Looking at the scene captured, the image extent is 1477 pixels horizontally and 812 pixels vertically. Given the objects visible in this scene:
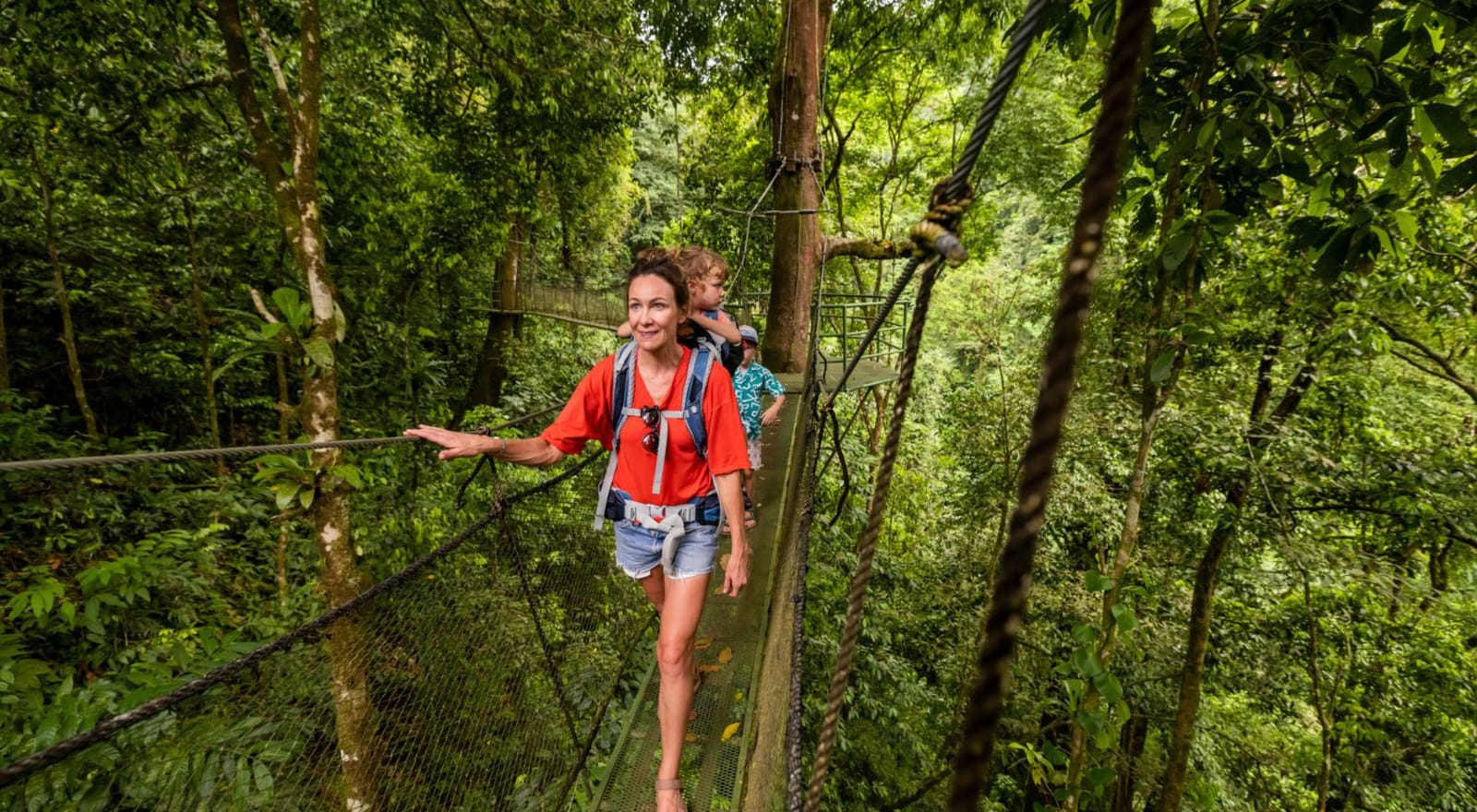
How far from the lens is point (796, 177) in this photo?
14.5 feet

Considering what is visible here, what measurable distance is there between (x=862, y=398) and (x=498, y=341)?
15.5ft

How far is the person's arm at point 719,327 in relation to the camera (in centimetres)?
220

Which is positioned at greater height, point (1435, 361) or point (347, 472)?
point (1435, 361)

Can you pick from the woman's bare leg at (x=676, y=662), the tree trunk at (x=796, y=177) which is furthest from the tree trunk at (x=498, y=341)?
the woman's bare leg at (x=676, y=662)

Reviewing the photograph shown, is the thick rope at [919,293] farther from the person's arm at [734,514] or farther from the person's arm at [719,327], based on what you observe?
the person's arm at [719,327]

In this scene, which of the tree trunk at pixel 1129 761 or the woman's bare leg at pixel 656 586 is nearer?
the woman's bare leg at pixel 656 586

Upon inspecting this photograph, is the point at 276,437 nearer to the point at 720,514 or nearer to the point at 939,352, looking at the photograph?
the point at 720,514

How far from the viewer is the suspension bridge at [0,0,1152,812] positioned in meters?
0.53

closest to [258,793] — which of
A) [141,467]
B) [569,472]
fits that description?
[569,472]

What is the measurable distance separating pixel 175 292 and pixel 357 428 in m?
1.52

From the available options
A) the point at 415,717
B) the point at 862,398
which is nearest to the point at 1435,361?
the point at 862,398

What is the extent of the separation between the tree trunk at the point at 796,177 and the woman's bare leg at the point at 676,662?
3.37 m

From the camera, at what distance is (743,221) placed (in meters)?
6.25

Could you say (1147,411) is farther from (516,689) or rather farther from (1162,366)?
(516,689)
